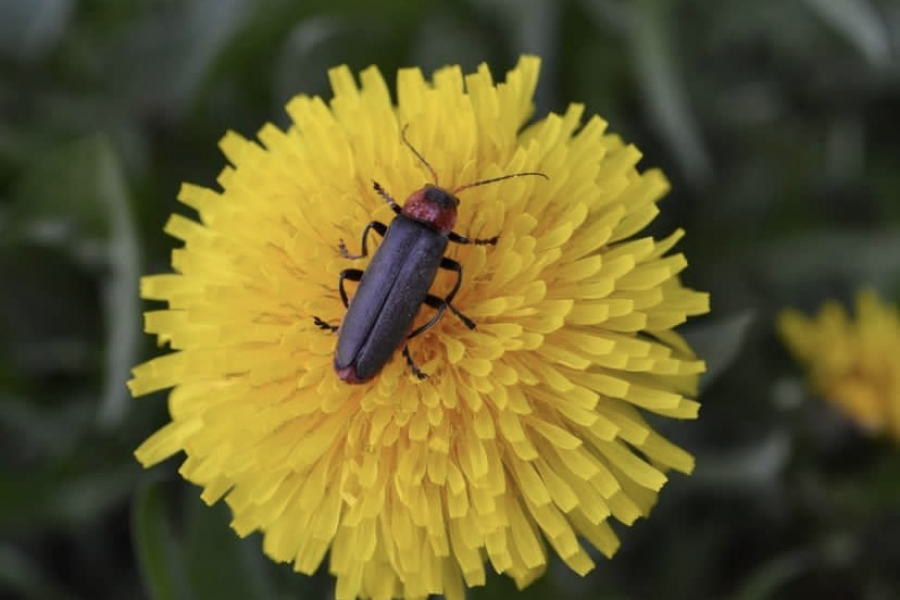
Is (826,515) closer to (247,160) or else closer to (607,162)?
(607,162)

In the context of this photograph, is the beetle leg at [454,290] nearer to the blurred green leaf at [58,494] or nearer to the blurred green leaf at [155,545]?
the blurred green leaf at [155,545]

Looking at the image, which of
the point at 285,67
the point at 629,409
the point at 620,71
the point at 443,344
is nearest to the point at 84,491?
the point at 285,67

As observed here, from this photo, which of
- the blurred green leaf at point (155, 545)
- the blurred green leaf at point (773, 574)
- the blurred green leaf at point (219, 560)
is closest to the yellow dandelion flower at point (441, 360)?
the blurred green leaf at point (155, 545)

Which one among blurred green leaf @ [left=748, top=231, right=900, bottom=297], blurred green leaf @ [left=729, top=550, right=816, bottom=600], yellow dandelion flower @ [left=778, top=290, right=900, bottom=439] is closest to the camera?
blurred green leaf @ [left=729, top=550, right=816, bottom=600]

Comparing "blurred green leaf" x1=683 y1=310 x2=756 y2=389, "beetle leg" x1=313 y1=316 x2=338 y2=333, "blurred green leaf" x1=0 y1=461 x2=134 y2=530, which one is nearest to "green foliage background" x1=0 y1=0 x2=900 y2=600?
"blurred green leaf" x1=0 y1=461 x2=134 y2=530

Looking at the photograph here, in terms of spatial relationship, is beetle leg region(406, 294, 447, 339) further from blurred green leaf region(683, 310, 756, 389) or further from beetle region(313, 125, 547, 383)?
blurred green leaf region(683, 310, 756, 389)

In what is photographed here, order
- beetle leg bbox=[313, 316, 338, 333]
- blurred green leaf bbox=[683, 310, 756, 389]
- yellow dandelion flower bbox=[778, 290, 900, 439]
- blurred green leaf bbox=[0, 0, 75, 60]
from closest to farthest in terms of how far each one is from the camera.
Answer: beetle leg bbox=[313, 316, 338, 333], blurred green leaf bbox=[683, 310, 756, 389], yellow dandelion flower bbox=[778, 290, 900, 439], blurred green leaf bbox=[0, 0, 75, 60]
